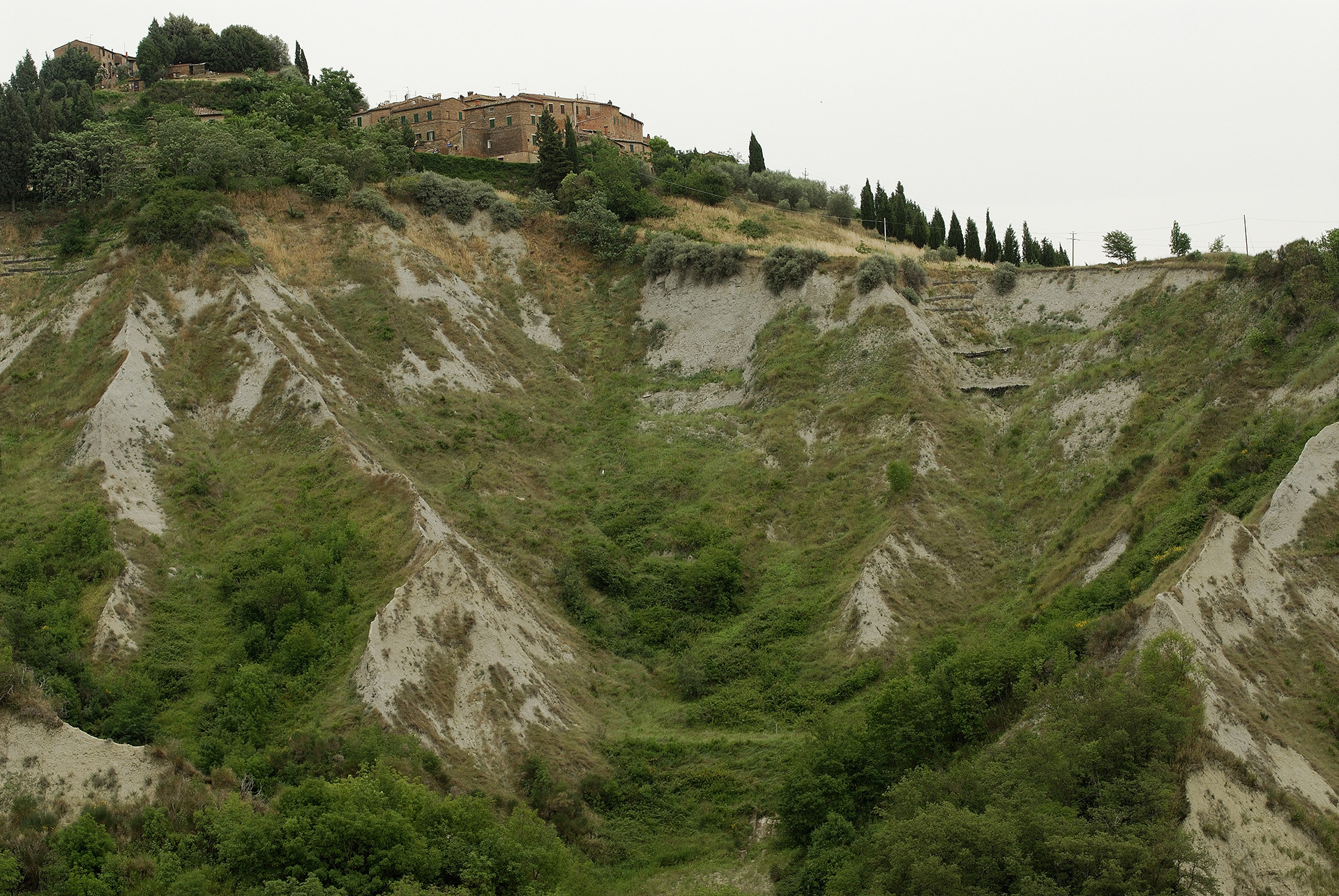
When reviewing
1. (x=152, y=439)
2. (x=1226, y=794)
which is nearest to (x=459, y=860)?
(x=1226, y=794)

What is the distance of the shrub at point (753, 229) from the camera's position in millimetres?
77062

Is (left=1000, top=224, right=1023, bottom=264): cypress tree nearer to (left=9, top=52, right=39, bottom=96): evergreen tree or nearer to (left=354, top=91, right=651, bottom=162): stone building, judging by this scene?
(left=354, top=91, right=651, bottom=162): stone building

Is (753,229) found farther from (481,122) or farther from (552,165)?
(481,122)

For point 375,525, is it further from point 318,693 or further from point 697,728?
point 697,728

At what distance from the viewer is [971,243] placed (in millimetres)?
82000

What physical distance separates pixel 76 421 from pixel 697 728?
28032mm

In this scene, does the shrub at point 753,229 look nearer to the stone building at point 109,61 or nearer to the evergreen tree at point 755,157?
the evergreen tree at point 755,157

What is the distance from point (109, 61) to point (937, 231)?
6373cm

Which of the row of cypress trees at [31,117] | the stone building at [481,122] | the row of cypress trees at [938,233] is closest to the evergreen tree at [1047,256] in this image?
the row of cypress trees at [938,233]

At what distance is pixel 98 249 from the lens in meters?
64.8

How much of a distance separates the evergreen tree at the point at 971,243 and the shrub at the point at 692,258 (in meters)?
17.9

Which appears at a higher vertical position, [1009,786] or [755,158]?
[755,158]

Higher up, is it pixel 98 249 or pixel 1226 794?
pixel 98 249

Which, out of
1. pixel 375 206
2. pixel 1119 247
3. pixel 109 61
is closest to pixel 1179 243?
pixel 1119 247
